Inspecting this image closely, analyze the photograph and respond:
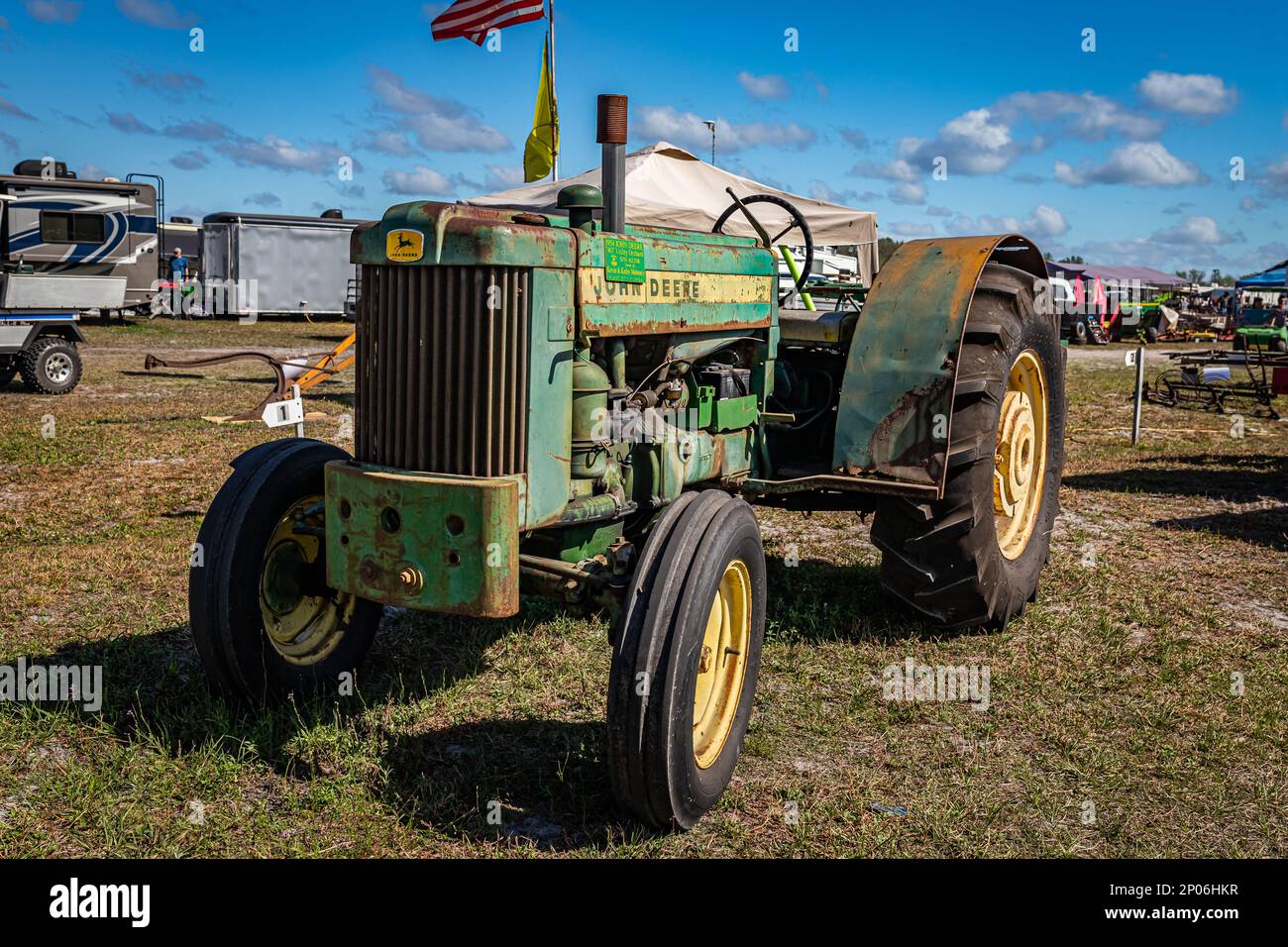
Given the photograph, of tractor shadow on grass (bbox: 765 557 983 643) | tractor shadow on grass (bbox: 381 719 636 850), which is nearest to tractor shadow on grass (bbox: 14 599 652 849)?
tractor shadow on grass (bbox: 381 719 636 850)

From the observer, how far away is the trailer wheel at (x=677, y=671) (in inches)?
114

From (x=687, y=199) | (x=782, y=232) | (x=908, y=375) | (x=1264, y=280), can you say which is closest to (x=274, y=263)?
(x=687, y=199)

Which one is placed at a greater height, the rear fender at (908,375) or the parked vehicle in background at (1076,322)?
the parked vehicle in background at (1076,322)

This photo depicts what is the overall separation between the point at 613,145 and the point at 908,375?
1.56m

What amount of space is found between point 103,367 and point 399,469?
15.0 m

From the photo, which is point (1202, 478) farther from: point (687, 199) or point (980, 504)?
point (687, 199)

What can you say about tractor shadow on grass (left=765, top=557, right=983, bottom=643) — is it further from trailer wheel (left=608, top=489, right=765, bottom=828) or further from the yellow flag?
the yellow flag

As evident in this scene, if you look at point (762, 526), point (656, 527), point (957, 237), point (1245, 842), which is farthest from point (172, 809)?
point (762, 526)

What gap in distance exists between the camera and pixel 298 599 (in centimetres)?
389

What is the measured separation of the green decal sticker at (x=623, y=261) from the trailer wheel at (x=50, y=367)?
39.2 ft

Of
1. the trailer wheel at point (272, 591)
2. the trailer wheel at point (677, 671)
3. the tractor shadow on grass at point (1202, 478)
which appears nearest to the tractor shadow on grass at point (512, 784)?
the trailer wheel at point (677, 671)

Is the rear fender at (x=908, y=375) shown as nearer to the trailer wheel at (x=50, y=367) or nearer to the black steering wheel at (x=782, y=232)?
the black steering wheel at (x=782, y=232)

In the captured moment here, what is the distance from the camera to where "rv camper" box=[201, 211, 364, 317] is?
26000 mm

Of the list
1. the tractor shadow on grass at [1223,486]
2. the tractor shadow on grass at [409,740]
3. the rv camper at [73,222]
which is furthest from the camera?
the rv camper at [73,222]
